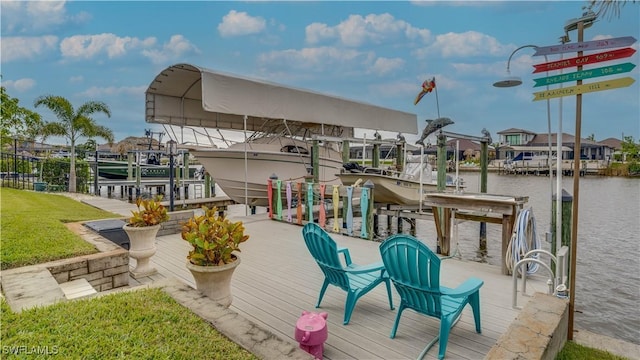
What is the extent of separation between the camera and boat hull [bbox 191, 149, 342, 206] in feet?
33.9

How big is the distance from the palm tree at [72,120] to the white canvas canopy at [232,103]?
9.14 metres

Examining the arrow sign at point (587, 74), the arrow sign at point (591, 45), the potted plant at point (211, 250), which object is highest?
the arrow sign at point (591, 45)

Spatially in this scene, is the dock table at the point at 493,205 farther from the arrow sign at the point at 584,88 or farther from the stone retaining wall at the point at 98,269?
the stone retaining wall at the point at 98,269

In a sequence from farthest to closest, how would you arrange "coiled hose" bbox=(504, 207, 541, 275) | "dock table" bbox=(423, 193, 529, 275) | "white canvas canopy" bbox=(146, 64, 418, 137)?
"white canvas canopy" bbox=(146, 64, 418, 137)
"dock table" bbox=(423, 193, 529, 275)
"coiled hose" bbox=(504, 207, 541, 275)

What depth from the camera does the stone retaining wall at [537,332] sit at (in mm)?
1989

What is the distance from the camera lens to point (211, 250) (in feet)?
9.24

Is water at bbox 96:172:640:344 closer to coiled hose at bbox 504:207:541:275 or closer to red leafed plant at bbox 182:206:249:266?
coiled hose at bbox 504:207:541:275

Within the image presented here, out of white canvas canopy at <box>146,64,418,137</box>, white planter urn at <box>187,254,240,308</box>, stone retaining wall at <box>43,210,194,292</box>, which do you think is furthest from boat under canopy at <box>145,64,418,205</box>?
white planter urn at <box>187,254,240,308</box>

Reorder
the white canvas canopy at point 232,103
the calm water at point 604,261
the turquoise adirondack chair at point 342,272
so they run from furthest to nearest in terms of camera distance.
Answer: the white canvas canopy at point 232,103, the calm water at point 604,261, the turquoise adirondack chair at point 342,272

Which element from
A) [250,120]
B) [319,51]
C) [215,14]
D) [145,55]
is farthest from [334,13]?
[145,55]

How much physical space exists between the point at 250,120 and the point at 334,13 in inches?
275

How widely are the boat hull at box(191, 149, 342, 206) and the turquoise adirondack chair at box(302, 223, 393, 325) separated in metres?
6.74

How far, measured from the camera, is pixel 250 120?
1162 cm

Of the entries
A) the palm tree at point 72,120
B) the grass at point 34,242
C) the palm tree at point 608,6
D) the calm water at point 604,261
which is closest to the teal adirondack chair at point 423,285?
the palm tree at point 608,6
